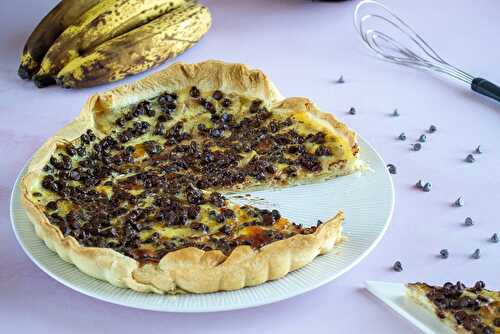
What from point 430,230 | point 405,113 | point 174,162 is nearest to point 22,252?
point 174,162

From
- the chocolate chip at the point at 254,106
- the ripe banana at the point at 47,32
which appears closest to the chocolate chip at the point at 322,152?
the chocolate chip at the point at 254,106

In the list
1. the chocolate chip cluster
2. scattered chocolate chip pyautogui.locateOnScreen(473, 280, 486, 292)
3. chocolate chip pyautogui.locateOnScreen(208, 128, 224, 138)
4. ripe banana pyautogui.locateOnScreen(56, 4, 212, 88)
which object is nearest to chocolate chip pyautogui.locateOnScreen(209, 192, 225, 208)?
chocolate chip pyautogui.locateOnScreen(208, 128, 224, 138)

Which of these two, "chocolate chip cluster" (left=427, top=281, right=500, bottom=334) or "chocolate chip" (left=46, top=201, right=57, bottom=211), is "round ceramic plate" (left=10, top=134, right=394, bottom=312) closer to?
"chocolate chip" (left=46, top=201, right=57, bottom=211)

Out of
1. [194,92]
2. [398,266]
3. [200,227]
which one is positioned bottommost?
[398,266]

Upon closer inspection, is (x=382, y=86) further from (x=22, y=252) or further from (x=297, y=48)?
(x=22, y=252)

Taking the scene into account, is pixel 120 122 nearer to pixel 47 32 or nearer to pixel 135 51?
pixel 135 51

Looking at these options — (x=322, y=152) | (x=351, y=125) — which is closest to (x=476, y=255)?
(x=322, y=152)
